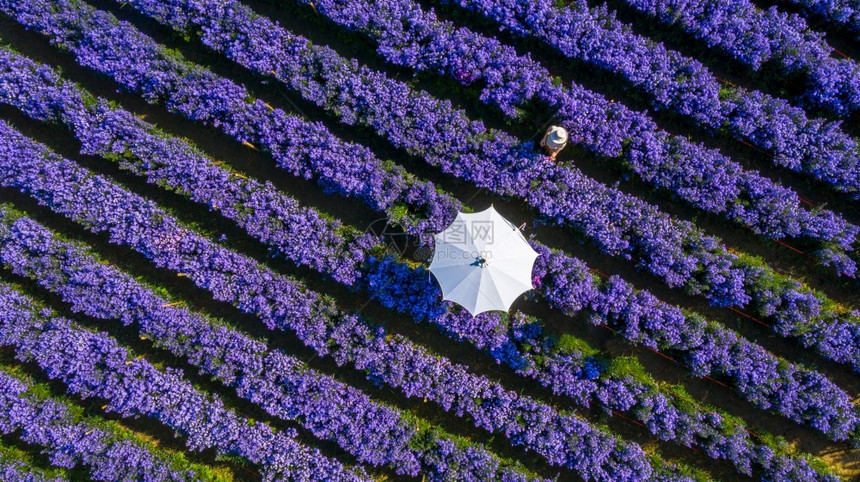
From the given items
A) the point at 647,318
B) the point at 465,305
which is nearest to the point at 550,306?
the point at 647,318

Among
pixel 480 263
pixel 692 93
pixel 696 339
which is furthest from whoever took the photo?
pixel 692 93

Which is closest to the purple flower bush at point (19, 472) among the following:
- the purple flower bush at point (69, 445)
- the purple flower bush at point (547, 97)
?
the purple flower bush at point (69, 445)

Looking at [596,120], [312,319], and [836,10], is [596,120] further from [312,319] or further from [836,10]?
[312,319]

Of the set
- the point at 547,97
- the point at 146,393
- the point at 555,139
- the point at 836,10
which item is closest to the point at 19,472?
the point at 146,393

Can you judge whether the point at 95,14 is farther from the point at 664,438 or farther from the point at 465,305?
the point at 664,438

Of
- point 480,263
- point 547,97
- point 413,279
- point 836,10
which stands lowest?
Result: point 413,279

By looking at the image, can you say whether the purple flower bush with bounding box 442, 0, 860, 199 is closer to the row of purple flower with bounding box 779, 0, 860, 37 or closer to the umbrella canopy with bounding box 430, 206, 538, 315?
the row of purple flower with bounding box 779, 0, 860, 37

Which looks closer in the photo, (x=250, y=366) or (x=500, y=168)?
(x=500, y=168)
